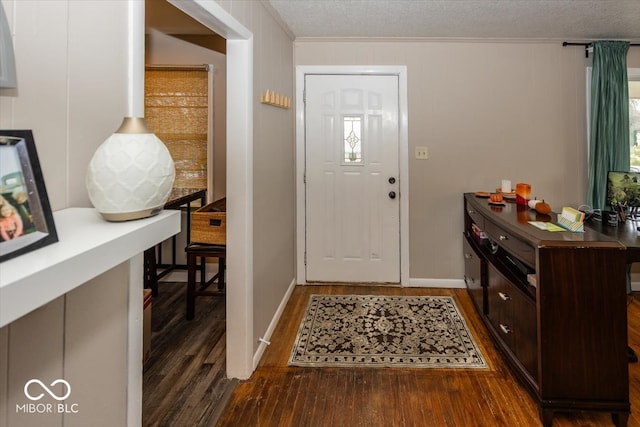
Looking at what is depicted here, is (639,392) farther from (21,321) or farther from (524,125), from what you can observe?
(21,321)

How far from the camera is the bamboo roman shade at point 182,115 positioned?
352 centimetres

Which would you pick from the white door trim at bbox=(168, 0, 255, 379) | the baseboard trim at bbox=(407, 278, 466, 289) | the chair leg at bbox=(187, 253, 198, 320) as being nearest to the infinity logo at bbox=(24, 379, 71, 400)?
the white door trim at bbox=(168, 0, 255, 379)

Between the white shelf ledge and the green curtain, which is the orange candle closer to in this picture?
the green curtain

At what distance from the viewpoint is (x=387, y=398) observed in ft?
6.49

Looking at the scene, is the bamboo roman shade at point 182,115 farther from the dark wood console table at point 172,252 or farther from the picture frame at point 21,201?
the picture frame at point 21,201

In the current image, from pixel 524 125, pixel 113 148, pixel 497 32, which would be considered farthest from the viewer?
pixel 524 125

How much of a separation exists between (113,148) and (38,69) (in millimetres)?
244

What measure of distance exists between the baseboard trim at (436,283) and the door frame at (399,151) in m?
0.07

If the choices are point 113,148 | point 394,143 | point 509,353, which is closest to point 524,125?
point 394,143

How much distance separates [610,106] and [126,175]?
4.04m

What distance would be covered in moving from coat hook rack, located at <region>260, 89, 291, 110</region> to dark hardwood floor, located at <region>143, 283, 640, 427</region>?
5.39 feet

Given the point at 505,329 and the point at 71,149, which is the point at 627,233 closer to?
the point at 505,329

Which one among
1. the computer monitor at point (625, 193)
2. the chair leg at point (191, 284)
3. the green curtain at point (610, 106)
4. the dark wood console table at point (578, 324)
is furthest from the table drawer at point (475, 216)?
the chair leg at point (191, 284)

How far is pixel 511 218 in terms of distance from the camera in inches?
90.3
